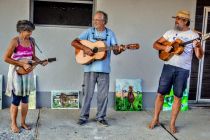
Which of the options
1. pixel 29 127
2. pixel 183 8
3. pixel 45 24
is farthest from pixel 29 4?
pixel 183 8

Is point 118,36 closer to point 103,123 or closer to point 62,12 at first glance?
point 62,12

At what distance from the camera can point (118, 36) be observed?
651 cm

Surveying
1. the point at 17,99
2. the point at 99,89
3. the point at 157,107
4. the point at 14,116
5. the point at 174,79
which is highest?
the point at 174,79

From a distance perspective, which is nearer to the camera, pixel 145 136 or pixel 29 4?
pixel 145 136

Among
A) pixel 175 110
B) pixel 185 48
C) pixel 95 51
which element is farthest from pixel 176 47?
pixel 95 51

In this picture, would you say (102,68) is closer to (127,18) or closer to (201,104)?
(127,18)

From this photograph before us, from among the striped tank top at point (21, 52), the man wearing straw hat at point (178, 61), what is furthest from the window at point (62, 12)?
the man wearing straw hat at point (178, 61)

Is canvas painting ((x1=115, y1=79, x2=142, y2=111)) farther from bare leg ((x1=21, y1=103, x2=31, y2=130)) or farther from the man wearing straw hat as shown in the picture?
bare leg ((x1=21, y1=103, x2=31, y2=130))

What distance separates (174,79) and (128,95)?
1384 millimetres

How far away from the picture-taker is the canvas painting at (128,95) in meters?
6.52

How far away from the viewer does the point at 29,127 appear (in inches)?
209

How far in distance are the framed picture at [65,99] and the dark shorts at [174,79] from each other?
1.73 m

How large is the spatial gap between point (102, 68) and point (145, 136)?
1138 mm

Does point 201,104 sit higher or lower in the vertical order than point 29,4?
lower
